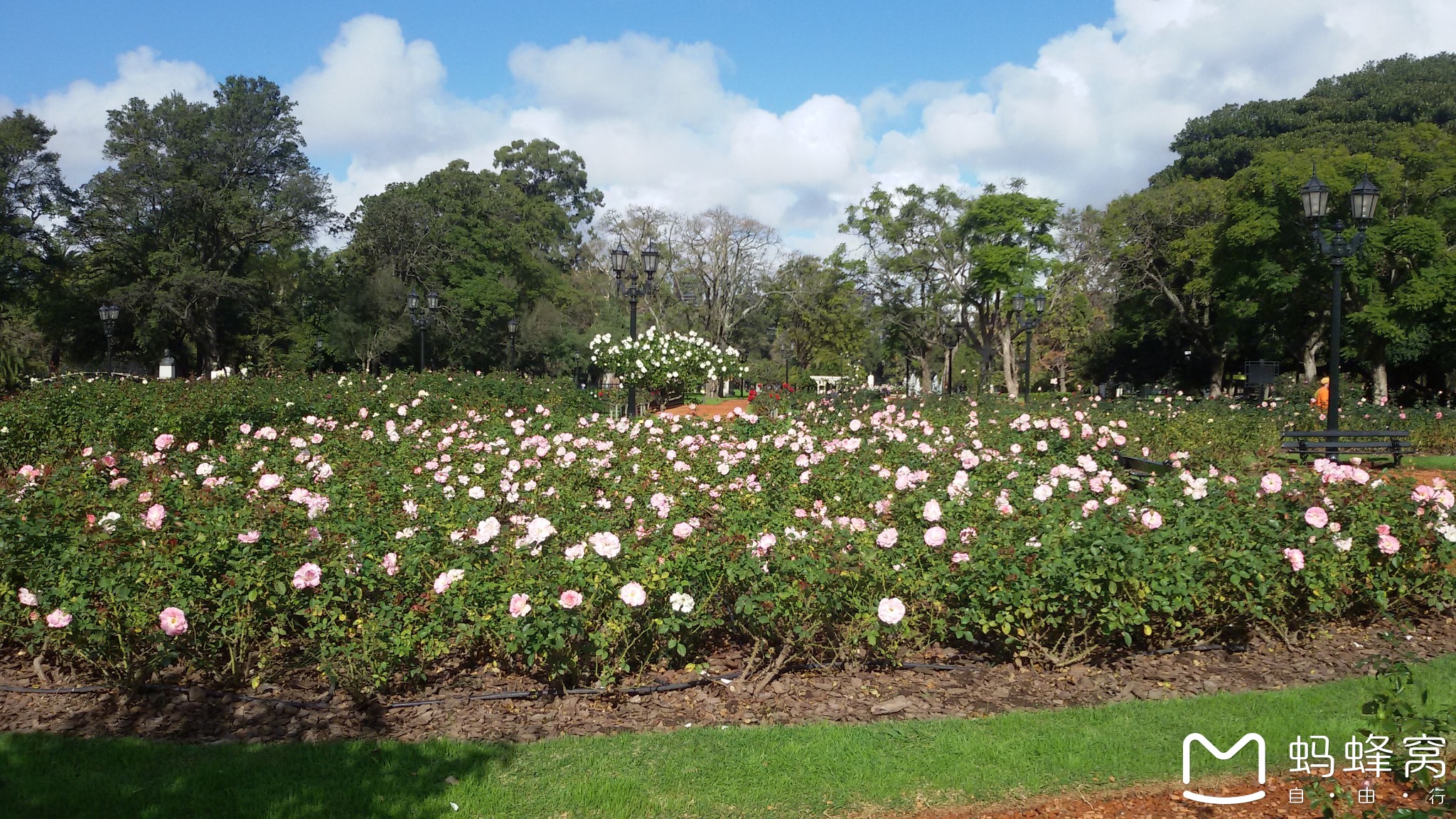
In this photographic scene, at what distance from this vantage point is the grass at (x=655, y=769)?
3.14 meters

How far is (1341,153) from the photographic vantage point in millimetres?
25781

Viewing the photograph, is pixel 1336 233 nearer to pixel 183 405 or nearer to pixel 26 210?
pixel 183 405

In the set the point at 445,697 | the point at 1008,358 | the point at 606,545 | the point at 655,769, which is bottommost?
the point at 655,769

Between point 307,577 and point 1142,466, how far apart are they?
5.94 m

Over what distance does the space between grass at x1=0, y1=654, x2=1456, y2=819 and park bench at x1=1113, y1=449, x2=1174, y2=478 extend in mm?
3115

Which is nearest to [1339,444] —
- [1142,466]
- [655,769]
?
[1142,466]

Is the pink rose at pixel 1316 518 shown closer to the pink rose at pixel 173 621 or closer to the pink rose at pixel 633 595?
the pink rose at pixel 633 595

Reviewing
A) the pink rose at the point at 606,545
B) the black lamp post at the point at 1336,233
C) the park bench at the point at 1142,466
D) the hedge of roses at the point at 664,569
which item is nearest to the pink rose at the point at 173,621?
the hedge of roses at the point at 664,569

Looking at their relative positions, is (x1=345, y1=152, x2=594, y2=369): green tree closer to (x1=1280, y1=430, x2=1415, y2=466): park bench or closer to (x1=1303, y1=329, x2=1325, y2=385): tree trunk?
(x1=1303, y1=329, x2=1325, y2=385): tree trunk

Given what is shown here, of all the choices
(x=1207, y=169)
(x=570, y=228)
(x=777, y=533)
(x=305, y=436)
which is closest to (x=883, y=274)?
(x=1207, y=169)

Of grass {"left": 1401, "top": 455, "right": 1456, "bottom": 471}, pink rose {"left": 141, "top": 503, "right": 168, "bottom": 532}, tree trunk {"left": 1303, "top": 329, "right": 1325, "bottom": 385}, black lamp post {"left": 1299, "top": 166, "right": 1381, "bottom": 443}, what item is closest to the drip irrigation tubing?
pink rose {"left": 141, "top": 503, "right": 168, "bottom": 532}

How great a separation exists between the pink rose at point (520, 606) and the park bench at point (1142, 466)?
4.49m

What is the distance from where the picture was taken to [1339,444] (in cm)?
1103

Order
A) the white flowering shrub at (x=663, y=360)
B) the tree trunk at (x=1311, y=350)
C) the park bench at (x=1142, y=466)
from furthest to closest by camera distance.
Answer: the tree trunk at (x=1311, y=350) → the white flowering shrub at (x=663, y=360) → the park bench at (x=1142, y=466)
